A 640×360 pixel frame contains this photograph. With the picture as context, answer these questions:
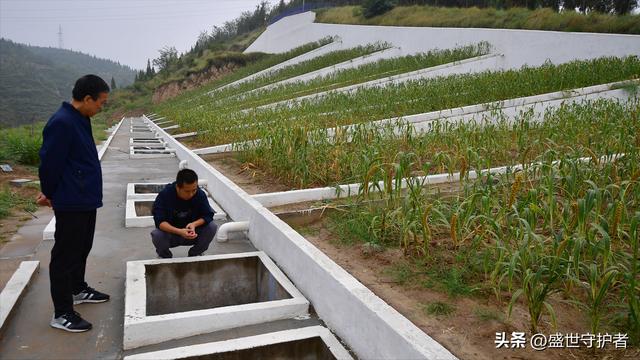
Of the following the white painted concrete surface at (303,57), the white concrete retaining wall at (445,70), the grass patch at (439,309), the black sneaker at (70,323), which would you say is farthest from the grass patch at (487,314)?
the white painted concrete surface at (303,57)

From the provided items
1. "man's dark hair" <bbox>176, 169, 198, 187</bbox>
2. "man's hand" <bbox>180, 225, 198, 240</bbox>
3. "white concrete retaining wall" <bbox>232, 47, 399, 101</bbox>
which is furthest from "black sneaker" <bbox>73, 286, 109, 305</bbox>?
"white concrete retaining wall" <bbox>232, 47, 399, 101</bbox>

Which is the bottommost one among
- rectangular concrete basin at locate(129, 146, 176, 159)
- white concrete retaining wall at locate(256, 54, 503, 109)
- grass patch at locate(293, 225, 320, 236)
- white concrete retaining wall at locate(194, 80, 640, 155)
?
grass patch at locate(293, 225, 320, 236)

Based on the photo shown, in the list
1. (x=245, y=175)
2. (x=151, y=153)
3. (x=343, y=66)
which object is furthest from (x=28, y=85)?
(x=245, y=175)

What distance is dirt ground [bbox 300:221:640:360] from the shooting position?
7.50ft

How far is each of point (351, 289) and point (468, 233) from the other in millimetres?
1170

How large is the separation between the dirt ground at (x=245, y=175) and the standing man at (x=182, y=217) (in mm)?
1637

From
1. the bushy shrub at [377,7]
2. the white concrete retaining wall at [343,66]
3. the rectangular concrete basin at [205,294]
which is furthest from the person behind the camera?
the bushy shrub at [377,7]

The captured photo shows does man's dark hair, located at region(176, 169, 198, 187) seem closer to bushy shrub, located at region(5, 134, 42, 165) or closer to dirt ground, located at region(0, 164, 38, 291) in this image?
dirt ground, located at region(0, 164, 38, 291)

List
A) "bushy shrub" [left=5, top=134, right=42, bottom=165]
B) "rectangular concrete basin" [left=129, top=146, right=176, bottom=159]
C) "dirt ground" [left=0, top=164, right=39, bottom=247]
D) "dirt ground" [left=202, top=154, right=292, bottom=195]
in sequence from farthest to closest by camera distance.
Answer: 1. "rectangular concrete basin" [left=129, top=146, right=176, bottom=159]
2. "bushy shrub" [left=5, top=134, right=42, bottom=165]
3. "dirt ground" [left=202, top=154, right=292, bottom=195]
4. "dirt ground" [left=0, top=164, right=39, bottom=247]

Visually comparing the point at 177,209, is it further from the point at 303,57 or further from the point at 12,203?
the point at 303,57

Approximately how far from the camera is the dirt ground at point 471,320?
229 centimetres

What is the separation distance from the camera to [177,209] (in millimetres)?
3820

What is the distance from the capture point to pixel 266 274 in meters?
3.80

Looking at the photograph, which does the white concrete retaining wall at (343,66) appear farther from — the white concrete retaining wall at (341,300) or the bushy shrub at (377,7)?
the white concrete retaining wall at (341,300)
